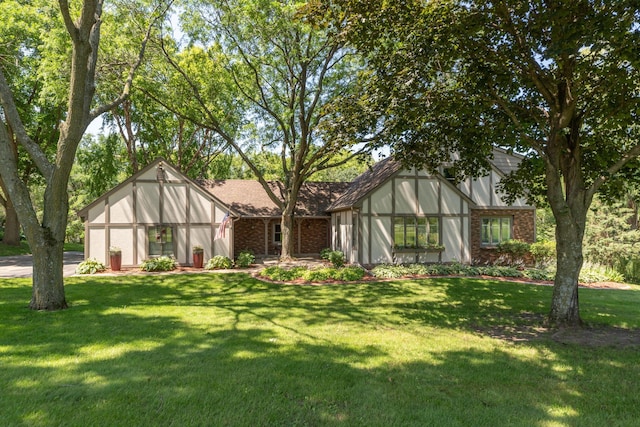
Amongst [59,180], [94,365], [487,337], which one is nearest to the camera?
[94,365]

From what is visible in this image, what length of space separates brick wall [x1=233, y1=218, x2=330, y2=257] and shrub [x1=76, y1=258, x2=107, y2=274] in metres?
7.97

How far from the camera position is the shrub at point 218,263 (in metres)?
16.7

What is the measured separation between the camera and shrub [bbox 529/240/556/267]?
17516mm

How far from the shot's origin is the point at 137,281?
13336mm

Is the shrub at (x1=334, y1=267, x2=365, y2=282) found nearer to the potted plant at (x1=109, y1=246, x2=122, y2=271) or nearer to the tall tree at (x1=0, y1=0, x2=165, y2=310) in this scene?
the tall tree at (x1=0, y1=0, x2=165, y2=310)

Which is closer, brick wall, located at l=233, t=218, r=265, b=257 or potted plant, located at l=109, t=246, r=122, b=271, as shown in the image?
potted plant, located at l=109, t=246, r=122, b=271

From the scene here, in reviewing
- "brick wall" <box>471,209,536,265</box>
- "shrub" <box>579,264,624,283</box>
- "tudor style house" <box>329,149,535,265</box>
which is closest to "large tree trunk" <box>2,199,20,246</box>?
"tudor style house" <box>329,149,535,265</box>

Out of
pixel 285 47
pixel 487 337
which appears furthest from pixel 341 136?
pixel 285 47

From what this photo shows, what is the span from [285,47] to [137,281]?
12111 mm

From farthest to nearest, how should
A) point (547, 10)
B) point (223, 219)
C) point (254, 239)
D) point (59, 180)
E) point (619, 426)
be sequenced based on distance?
point (254, 239) < point (223, 219) < point (59, 180) < point (547, 10) < point (619, 426)

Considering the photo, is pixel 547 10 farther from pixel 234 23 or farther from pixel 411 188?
pixel 234 23

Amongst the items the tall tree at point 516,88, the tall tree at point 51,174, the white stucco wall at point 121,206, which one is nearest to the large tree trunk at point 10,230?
the white stucco wall at point 121,206

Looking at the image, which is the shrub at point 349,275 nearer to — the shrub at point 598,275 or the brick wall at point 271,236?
the shrub at point 598,275

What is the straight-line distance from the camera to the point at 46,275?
8422 millimetres
